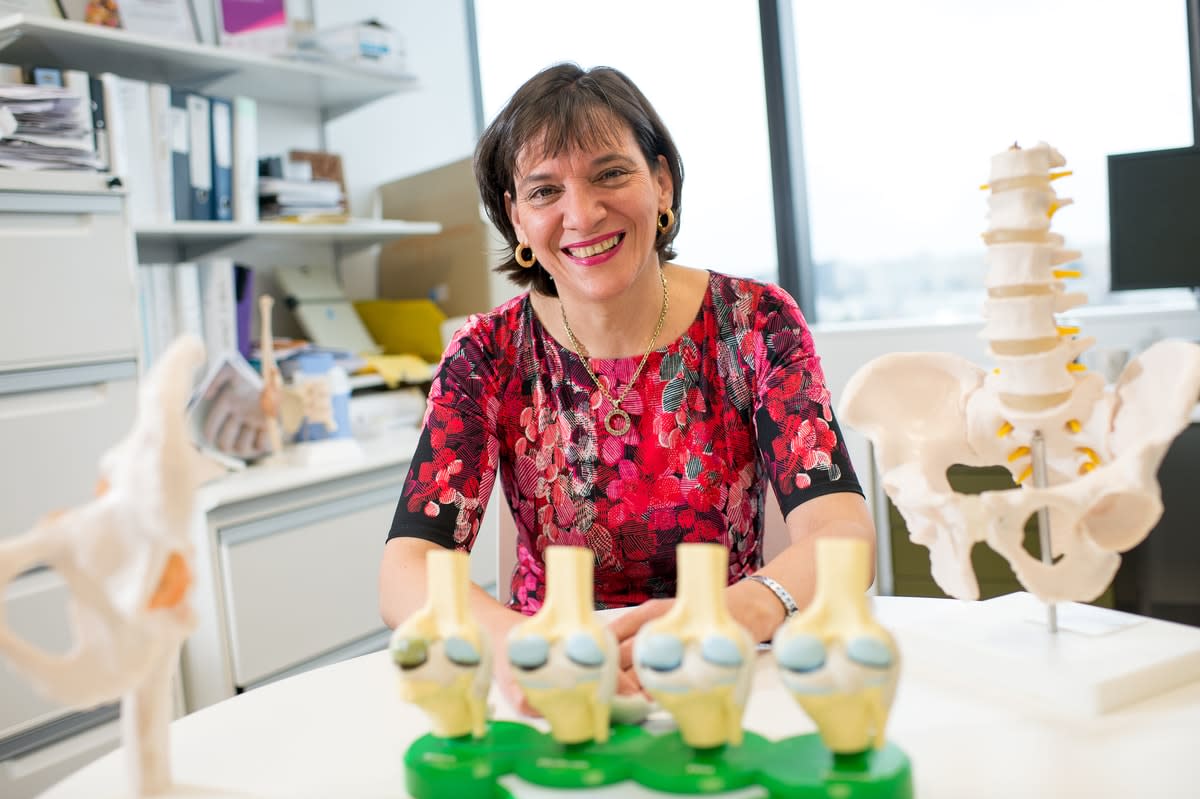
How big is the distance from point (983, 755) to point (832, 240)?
9.58ft

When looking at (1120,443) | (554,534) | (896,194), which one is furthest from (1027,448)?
(896,194)

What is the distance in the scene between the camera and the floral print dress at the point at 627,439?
1.42 m

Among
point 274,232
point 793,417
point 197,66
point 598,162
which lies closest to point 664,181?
point 598,162

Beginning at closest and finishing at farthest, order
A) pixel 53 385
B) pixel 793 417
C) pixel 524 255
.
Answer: pixel 793 417, pixel 524 255, pixel 53 385

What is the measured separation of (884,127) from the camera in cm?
338

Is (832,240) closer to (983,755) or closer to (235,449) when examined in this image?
(235,449)

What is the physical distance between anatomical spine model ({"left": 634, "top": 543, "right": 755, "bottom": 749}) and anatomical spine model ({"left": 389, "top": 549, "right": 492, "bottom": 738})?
133 millimetres

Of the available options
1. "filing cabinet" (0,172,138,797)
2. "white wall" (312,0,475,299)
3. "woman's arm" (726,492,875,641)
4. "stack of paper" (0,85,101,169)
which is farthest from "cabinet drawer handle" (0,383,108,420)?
"woman's arm" (726,492,875,641)

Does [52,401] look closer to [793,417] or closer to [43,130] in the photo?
[43,130]

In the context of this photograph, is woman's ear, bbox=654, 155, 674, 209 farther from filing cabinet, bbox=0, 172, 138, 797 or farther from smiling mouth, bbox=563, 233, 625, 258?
filing cabinet, bbox=0, 172, 138, 797

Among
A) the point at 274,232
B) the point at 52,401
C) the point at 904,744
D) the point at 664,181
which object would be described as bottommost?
the point at 904,744

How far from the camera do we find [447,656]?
0.77 m

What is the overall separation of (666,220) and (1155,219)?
64.5 inches

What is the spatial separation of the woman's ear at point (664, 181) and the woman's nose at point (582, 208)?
0.55 feet
